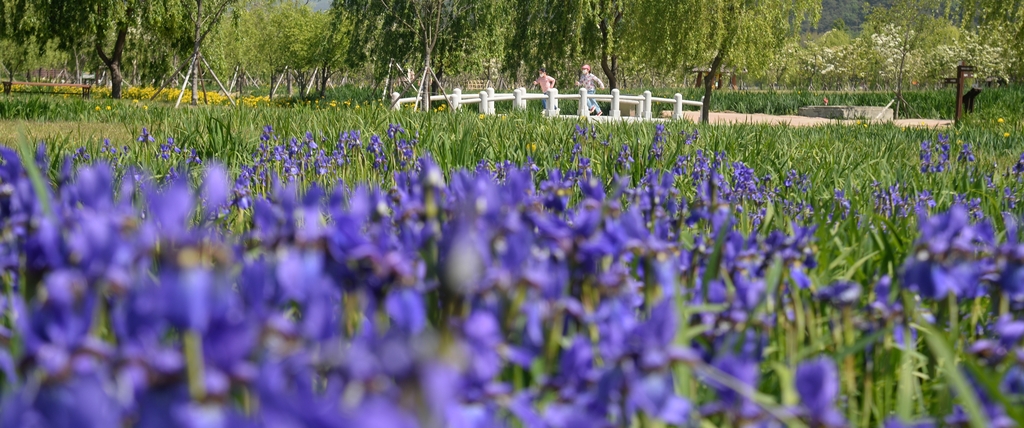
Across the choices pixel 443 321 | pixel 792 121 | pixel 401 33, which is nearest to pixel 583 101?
pixel 792 121

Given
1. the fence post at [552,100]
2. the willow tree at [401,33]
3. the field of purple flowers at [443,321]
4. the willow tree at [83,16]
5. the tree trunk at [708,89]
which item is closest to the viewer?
the field of purple flowers at [443,321]

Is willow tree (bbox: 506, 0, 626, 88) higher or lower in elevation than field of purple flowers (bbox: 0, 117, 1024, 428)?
higher

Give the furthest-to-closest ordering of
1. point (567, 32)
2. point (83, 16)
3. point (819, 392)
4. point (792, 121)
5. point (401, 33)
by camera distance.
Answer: point (567, 32), point (401, 33), point (792, 121), point (83, 16), point (819, 392)

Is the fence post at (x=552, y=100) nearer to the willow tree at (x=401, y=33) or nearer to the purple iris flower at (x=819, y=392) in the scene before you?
the willow tree at (x=401, y=33)

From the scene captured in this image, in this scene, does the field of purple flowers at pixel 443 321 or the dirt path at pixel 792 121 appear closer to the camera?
the field of purple flowers at pixel 443 321

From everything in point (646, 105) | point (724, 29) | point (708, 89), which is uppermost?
point (724, 29)

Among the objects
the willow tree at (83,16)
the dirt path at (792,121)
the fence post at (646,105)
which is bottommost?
the dirt path at (792,121)

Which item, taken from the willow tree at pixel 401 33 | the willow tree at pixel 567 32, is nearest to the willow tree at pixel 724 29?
the willow tree at pixel 567 32

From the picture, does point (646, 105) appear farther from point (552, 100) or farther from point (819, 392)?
point (819, 392)

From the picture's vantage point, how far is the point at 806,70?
223ft

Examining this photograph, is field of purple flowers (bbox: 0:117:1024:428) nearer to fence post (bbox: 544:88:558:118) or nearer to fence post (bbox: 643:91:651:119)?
fence post (bbox: 544:88:558:118)

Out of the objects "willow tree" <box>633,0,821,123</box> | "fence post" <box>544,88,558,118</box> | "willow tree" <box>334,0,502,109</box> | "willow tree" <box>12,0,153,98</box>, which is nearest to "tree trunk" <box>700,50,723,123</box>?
"willow tree" <box>633,0,821,123</box>

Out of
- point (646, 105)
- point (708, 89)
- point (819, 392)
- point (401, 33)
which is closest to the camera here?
point (819, 392)

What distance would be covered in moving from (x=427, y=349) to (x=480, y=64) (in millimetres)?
24002
